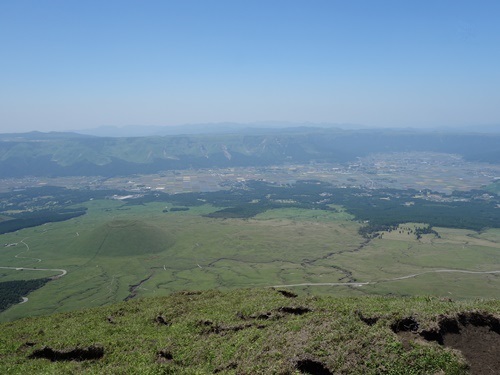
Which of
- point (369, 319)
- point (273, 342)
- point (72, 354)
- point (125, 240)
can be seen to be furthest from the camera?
point (125, 240)

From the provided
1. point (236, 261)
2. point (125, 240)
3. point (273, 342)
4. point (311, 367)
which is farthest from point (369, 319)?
point (125, 240)

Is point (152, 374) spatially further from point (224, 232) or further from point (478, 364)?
point (224, 232)

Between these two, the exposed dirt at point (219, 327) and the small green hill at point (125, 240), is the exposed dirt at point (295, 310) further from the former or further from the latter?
the small green hill at point (125, 240)

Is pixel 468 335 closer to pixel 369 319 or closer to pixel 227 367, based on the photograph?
pixel 369 319

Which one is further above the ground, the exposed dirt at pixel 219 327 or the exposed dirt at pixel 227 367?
the exposed dirt at pixel 227 367

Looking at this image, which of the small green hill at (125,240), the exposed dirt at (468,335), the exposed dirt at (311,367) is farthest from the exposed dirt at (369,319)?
the small green hill at (125,240)

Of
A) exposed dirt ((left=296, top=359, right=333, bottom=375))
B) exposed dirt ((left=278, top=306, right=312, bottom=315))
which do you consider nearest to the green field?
exposed dirt ((left=278, top=306, right=312, bottom=315))

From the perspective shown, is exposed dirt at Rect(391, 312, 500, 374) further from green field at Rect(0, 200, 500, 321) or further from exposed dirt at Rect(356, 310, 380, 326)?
green field at Rect(0, 200, 500, 321)
